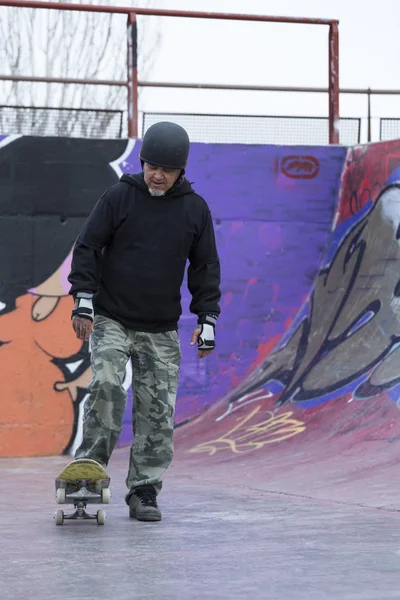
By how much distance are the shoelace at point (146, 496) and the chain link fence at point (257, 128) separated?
18.7 feet

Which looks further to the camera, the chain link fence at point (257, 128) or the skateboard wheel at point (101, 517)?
the chain link fence at point (257, 128)

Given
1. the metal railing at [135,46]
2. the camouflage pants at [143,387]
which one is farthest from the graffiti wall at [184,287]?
the camouflage pants at [143,387]

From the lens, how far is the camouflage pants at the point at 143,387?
586cm

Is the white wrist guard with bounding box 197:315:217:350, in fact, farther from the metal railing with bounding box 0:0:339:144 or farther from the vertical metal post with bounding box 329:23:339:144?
the vertical metal post with bounding box 329:23:339:144

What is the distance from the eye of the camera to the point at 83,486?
18.4ft

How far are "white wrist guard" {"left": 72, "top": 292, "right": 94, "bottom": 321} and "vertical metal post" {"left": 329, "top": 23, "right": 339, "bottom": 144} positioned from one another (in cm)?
597

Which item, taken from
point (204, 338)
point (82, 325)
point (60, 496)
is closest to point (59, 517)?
point (60, 496)

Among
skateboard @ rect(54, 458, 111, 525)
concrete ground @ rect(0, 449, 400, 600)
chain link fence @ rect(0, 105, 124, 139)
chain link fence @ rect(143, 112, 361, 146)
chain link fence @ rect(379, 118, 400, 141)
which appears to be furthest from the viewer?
chain link fence @ rect(379, 118, 400, 141)

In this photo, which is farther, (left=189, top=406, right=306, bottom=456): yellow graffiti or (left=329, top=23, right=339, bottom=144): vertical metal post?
(left=329, top=23, right=339, bottom=144): vertical metal post

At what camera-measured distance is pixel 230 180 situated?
1073 centimetres

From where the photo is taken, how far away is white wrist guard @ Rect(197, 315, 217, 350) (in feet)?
20.0

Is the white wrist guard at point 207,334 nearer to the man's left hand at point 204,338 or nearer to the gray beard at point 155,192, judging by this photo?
the man's left hand at point 204,338

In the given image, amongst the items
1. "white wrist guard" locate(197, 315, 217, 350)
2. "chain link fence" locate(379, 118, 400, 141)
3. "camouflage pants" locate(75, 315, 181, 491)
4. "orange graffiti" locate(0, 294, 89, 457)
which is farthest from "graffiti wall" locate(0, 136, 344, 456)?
"camouflage pants" locate(75, 315, 181, 491)

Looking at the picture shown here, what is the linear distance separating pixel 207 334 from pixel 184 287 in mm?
4419
